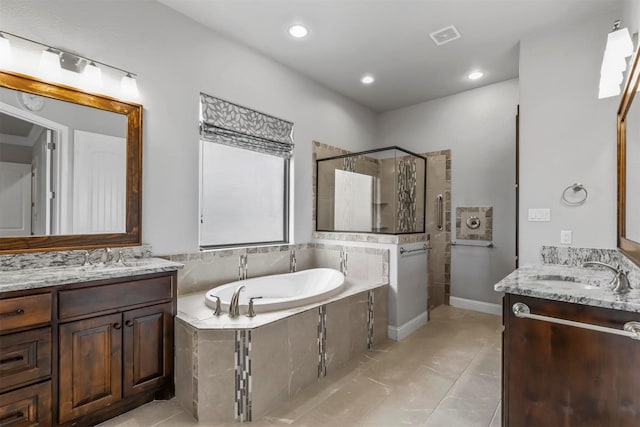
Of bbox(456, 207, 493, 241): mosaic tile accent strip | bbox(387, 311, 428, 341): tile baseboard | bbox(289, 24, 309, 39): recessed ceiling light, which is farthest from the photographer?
bbox(456, 207, 493, 241): mosaic tile accent strip

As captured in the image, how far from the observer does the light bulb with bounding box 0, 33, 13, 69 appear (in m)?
1.73

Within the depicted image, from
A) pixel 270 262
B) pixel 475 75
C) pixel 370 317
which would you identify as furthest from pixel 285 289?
pixel 475 75

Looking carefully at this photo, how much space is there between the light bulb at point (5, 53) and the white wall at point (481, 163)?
4214 millimetres

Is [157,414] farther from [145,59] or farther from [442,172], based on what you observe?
[442,172]

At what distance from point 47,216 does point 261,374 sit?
66.0 inches

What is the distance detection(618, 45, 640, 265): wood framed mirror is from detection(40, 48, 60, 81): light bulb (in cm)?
332

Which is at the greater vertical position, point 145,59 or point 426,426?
point 145,59

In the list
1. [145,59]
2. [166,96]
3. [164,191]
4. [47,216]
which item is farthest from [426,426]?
[145,59]

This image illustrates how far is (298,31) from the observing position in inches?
107

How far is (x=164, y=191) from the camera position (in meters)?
2.41

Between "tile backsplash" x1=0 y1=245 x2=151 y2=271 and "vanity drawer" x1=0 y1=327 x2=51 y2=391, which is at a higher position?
"tile backsplash" x1=0 y1=245 x2=151 y2=271

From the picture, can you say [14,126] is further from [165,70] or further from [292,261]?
[292,261]

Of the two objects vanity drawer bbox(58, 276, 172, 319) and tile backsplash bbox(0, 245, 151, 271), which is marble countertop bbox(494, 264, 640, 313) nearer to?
vanity drawer bbox(58, 276, 172, 319)

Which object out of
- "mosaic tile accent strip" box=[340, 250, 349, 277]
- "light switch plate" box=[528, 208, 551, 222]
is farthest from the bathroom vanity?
"light switch plate" box=[528, 208, 551, 222]
